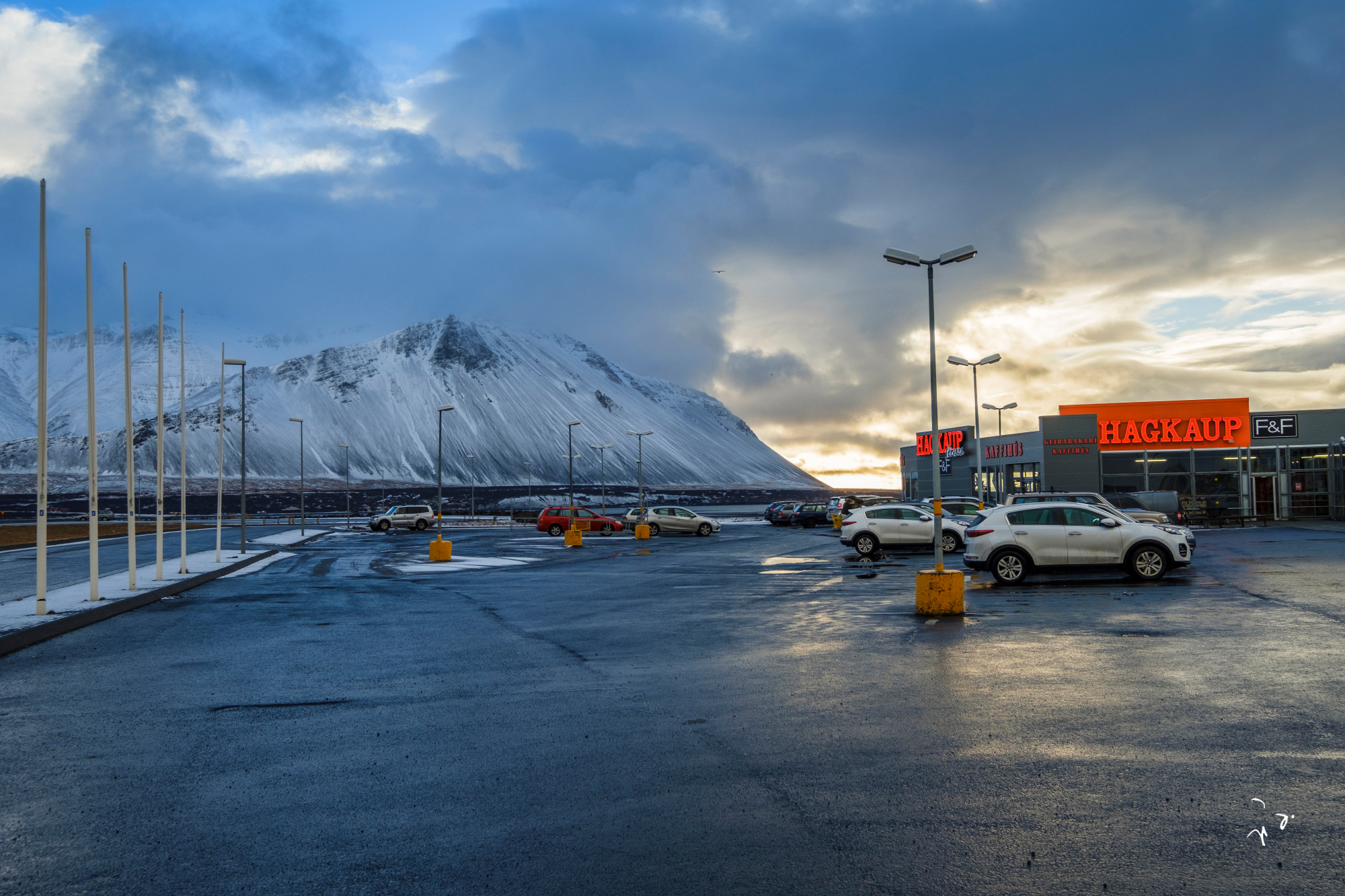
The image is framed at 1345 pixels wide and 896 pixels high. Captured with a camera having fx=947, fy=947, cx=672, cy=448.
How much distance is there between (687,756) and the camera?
653 cm

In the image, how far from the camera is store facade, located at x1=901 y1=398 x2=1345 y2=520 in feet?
179

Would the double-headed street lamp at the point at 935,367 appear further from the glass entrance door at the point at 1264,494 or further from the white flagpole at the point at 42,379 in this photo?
the glass entrance door at the point at 1264,494

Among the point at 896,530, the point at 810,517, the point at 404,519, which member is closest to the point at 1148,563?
the point at 896,530

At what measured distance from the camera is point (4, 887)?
14.7 feet

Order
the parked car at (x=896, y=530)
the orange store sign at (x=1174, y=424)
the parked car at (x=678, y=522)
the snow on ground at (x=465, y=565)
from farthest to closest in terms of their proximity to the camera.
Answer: the orange store sign at (x=1174, y=424)
the parked car at (x=678, y=522)
the parked car at (x=896, y=530)
the snow on ground at (x=465, y=565)

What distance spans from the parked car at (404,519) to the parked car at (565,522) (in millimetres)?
15083

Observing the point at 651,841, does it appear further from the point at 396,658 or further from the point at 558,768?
the point at 396,658

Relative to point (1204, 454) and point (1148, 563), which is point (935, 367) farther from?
point (1204, 454)

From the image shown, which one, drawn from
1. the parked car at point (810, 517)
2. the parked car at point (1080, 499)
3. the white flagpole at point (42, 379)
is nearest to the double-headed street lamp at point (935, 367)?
the parked car at point (1080, 499)

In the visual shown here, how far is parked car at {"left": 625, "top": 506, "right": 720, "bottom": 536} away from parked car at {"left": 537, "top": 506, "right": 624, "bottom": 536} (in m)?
2.37

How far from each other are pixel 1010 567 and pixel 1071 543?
1253 mm

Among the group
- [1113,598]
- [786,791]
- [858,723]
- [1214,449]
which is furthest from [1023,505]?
→ [1214,449]

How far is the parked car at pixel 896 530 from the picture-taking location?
2895 cm

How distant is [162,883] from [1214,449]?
63044 mm
